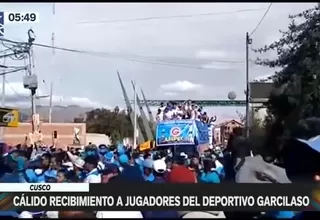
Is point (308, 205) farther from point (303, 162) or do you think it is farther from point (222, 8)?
point (222, 8)

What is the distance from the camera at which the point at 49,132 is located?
5.31m

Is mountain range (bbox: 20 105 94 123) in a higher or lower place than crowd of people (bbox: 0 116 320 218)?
higher

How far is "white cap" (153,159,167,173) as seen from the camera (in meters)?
5.38

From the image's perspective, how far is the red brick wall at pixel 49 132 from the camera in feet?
17.4

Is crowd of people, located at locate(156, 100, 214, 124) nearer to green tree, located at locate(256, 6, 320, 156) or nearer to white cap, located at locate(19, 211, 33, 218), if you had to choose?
green tree, located at locate(256, 6, 320, 156)

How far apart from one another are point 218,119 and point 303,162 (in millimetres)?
647

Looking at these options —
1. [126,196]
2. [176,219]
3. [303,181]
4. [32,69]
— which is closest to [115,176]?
[126,196]

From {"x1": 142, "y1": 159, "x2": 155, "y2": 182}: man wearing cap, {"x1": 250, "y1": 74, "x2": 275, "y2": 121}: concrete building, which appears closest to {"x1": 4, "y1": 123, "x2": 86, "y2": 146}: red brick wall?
{"x1": 142, "y1": 159, "x2": 155, "y2": 182}: man wearing cap

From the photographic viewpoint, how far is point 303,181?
5.36m
